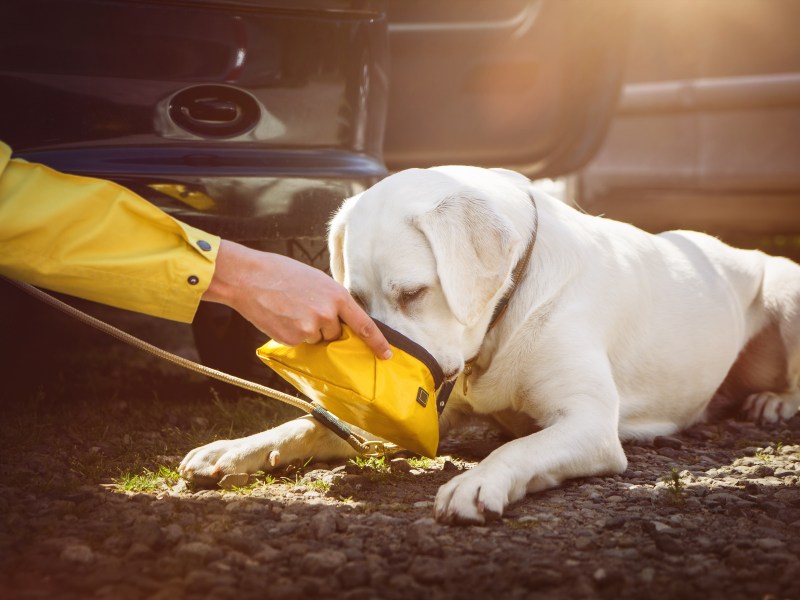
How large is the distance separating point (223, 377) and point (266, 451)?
263mm

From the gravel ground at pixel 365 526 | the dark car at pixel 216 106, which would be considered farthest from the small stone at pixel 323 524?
the dark car at pixel 216 106

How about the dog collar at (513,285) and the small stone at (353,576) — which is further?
the dog collar at (513,285)

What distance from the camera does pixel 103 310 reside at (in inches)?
190

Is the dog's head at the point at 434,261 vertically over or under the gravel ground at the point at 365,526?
over

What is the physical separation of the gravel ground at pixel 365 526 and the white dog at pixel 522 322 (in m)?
0.11

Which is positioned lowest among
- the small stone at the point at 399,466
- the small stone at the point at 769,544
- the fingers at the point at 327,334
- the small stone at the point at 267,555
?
the small stone at the point at 399,466

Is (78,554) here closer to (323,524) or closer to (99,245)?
(323,524)

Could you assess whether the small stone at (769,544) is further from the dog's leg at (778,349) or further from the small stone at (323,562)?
the dog's leg at (778,349)

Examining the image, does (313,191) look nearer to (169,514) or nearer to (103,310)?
(169,514)

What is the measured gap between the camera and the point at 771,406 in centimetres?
387

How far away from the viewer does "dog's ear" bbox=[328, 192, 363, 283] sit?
3064mm

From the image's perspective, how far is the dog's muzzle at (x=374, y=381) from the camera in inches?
99.2

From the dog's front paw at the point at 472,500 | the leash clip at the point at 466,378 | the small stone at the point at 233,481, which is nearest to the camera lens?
the dog's front paw at the point at 472,500

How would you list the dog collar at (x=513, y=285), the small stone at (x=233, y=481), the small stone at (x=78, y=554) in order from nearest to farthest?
the small stone at (x=78, y=554)
the small stone at (x=233, y=481)
the dog collar at (x=513, y=285)
